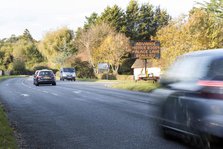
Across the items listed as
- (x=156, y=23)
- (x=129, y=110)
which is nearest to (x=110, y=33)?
(x=156, y=23)

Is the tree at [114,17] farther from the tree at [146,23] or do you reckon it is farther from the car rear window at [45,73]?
the car rear window at [45,73]

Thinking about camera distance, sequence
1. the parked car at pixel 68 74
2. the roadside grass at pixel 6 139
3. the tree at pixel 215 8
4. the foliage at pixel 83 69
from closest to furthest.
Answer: the roadside grass at pixel 6 139
the tree at pixel 215 8
the parked car at pixel 68 74
the foliage at pixel 83 69

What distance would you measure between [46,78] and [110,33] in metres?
39.7

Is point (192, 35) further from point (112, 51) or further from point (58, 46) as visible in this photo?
point (58, 46)

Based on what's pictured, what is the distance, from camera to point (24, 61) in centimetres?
12738

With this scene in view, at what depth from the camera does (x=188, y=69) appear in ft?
26.8

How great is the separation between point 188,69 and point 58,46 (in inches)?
3772

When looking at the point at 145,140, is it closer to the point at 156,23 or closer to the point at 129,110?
the point at 129,110

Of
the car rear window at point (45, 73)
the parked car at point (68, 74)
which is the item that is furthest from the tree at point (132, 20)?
the car rear window at point (45, 73)

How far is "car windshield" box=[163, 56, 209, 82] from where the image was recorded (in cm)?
760

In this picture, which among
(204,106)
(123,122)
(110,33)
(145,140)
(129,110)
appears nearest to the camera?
(204,106)

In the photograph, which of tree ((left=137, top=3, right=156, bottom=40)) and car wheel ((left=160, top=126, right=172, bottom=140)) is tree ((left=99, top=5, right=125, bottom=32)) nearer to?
tree ((left=137, top=3, right=156, bottom=40))

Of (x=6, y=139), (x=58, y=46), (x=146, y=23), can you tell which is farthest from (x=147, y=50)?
(x=58, y=46)

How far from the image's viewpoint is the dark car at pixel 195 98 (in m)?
6.76
